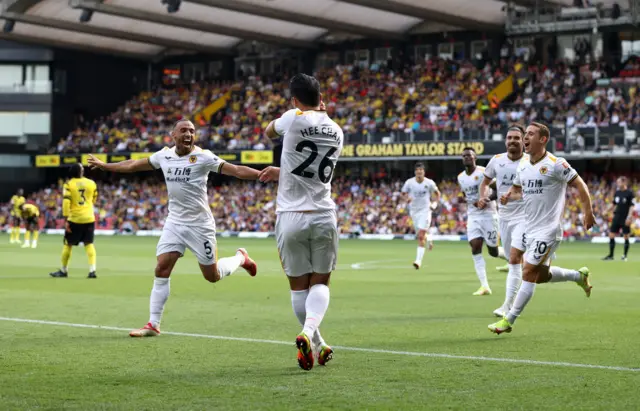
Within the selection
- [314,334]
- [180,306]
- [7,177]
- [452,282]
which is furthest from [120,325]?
[7,177]

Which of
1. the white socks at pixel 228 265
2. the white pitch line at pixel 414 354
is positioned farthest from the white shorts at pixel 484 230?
the white pitch line at pixel 414 354

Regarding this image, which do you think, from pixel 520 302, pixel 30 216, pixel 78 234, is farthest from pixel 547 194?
pixel 30 216

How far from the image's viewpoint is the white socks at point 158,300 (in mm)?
11555

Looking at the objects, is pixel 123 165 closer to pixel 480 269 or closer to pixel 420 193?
pixel 480 269

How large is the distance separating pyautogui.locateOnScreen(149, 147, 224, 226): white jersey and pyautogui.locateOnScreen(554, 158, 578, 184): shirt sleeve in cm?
367

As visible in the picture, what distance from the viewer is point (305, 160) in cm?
898

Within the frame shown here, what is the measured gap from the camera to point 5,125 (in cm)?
6869

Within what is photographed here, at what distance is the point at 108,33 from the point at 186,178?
5090cm

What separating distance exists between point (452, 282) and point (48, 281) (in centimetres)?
767

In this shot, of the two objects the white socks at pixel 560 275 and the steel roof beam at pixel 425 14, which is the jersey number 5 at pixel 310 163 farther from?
the steel roof beam at pixel 425 14

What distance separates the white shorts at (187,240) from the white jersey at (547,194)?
3.54 meters

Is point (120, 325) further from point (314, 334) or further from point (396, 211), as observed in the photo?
point (396, 211)

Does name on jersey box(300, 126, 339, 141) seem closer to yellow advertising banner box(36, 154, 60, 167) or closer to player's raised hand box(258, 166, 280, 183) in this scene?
player's raised hand box(258, 166, 280, 183)

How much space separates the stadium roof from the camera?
52.2m
